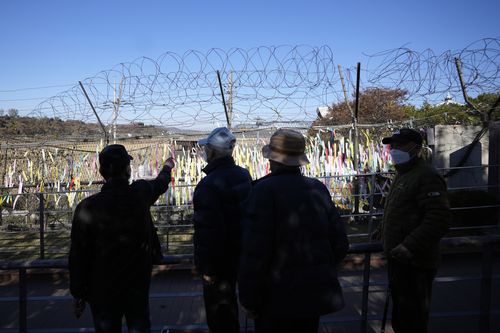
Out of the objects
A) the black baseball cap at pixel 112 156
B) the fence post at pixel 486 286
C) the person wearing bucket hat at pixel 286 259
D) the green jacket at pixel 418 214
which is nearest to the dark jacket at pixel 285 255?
Result: the person wearing bucket hat at pixel 286 259

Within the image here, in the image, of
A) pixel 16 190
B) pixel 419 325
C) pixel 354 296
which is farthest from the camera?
pixel 16 190

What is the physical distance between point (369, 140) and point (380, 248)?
5.99m

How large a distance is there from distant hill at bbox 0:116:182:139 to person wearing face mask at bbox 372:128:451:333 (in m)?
5.38

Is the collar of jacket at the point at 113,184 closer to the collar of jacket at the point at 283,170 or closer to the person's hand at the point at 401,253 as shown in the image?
the collar of jacket at the point at 283,170

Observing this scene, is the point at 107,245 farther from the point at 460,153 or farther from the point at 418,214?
the point at 460,153

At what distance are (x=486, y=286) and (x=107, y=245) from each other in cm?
242

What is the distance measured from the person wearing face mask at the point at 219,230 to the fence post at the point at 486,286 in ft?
5.31

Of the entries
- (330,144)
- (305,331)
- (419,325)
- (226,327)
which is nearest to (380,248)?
(419,325)

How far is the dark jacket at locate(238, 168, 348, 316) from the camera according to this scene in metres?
1.85

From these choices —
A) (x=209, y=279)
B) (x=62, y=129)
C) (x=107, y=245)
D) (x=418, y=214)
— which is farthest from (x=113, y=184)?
(x=62, y=129)

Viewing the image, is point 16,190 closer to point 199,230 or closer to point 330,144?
point 330,144

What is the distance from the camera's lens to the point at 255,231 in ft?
6.11

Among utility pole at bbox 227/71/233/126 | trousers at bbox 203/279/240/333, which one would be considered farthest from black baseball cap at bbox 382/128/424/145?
utility pole at bbox 227/71/233/126

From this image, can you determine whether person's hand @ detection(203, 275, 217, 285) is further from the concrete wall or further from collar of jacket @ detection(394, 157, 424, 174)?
the concrete wall
